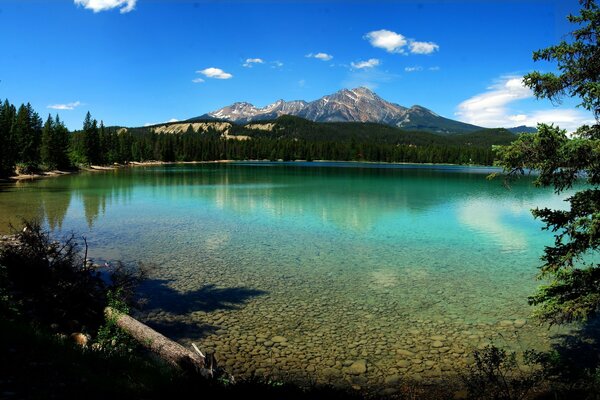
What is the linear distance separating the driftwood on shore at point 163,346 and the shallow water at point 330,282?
1.62 m

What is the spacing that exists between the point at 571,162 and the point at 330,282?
1204 cm

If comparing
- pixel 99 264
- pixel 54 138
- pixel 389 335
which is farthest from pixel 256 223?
pixel 54 138

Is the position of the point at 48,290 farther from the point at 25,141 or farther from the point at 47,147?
the point at 47,147

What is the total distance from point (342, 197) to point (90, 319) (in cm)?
4772

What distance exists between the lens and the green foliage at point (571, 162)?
9898 millimetres

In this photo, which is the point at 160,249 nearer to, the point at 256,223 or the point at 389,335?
the point at 256,223

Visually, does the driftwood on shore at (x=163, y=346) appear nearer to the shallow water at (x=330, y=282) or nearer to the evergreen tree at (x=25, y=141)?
the shallow water at (x=330, y=282)

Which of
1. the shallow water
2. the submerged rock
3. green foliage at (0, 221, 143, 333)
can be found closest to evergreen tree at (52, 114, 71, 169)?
the shallow water

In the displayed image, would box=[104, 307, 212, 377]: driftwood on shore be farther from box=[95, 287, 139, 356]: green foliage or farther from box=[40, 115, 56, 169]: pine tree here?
box=[40, 115, 56, 169]: pine tree

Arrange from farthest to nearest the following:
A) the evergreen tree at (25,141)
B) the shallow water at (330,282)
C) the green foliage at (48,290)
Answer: the evergreen tree at (25,141), the shallow water at (330,282), the green foliage at (48,290)

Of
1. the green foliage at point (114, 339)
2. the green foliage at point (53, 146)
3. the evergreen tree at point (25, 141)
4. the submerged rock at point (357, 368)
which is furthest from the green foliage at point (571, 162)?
the green foliage at point (53, 146)

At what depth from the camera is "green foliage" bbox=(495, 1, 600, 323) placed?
9.90 m

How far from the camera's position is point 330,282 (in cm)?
1953

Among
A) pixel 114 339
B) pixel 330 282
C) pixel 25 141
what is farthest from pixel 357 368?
pixel 25 141
